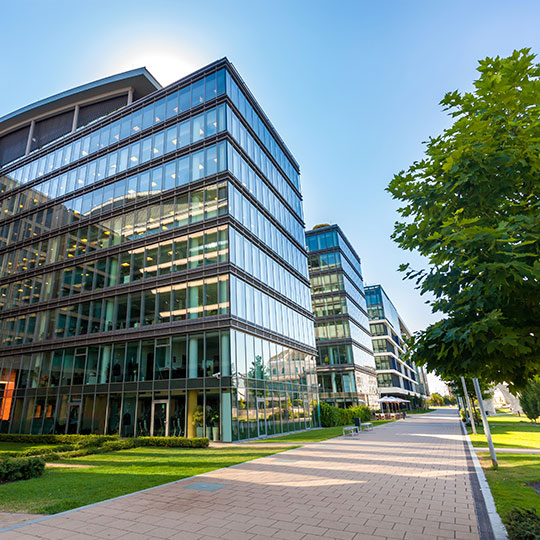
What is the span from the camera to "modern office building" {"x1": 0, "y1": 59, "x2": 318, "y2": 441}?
82.0ft

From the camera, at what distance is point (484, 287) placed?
17.9 feet

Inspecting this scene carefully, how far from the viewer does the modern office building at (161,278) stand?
25.0m

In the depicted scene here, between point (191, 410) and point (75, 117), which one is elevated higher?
point (75, 117)

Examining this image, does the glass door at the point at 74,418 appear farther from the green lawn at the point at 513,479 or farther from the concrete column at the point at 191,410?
the green lawn at the point at 513,479

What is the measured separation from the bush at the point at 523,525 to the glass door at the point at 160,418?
22.4 meters

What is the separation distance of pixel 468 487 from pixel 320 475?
4342 millimetres

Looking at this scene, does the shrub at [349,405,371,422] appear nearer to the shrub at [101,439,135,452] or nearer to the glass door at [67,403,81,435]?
the shrub at [101,439,135,452]

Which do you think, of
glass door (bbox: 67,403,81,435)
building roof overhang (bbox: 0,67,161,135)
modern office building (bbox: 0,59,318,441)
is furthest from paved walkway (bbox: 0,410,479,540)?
building roof overhang (bbox: 0,67,161,135)

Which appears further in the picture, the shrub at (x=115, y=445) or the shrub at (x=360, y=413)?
the shrub at (x=360, y=413)

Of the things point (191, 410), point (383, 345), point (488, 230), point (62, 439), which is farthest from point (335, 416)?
point (383, 345)

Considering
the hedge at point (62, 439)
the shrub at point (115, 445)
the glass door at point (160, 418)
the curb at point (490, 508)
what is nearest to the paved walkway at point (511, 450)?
the curb at point (490, 508)

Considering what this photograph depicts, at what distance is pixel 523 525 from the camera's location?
5.12 m

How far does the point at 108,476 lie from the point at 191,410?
11.6 m

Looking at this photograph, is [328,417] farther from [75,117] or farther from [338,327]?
[75,117]
